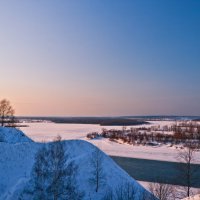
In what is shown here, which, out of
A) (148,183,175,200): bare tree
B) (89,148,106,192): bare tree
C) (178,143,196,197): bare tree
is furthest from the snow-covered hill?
(178,143,196,197): bare tree

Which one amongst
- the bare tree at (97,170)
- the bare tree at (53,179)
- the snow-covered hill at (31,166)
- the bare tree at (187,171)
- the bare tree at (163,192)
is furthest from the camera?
the bare tree at (187,171)

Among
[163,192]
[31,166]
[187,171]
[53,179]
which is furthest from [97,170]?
[187,171]

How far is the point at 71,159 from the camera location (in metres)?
32.3

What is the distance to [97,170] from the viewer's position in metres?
30.1

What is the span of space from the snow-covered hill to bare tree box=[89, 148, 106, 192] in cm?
33

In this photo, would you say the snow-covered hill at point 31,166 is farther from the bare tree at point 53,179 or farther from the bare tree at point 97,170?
the bare tree at point 53,179

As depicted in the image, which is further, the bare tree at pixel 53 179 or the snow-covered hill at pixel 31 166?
the snow-covered hill at pixel 31 166

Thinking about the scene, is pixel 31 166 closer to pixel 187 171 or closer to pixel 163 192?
pixel 163 192

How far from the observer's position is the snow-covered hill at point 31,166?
27859mm

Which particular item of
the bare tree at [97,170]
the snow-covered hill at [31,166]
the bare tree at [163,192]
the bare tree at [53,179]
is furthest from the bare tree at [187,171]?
the bare tree at [53,179]

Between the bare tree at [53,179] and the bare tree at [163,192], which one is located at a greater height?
the bare tree at [53,179]

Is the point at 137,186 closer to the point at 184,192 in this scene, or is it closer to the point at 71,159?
the point at 184,192

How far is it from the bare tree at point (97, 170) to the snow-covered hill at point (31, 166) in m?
0.33

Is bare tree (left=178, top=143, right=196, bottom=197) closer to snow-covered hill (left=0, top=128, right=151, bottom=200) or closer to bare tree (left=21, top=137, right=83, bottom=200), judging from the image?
snow-covered hill (left=0, top=128, right=151, bottom=200)
